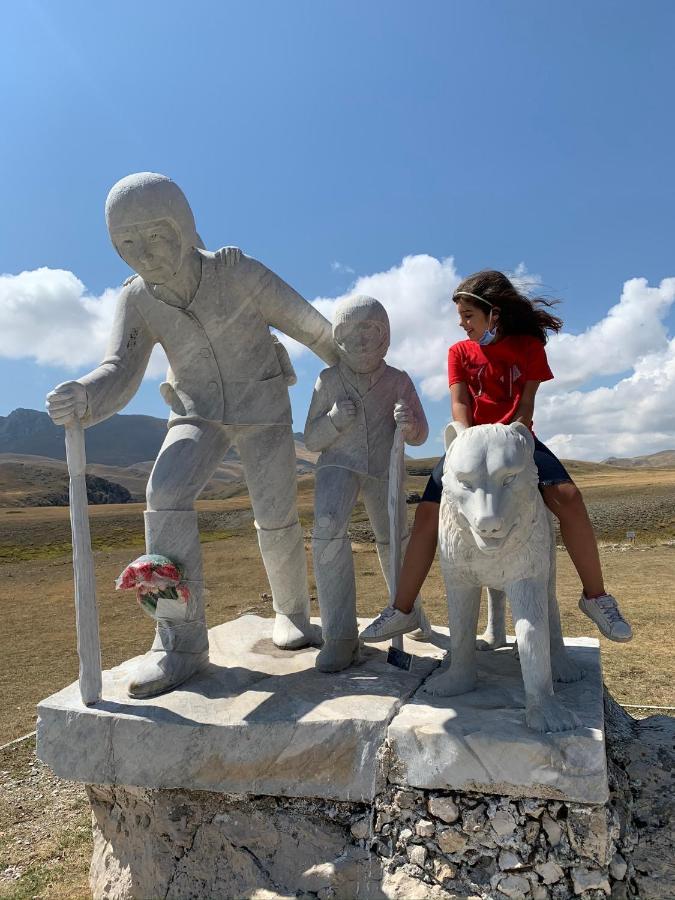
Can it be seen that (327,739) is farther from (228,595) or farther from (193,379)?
(228,595)

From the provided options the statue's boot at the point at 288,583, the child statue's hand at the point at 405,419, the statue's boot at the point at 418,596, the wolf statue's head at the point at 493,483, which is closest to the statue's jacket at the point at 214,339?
the child statue's hand at the point at 405,419

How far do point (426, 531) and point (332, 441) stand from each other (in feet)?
2.72

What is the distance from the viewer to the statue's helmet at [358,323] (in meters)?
3.87

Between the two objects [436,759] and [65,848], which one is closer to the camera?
[436,759]

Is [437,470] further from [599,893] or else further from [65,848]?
[65,848]

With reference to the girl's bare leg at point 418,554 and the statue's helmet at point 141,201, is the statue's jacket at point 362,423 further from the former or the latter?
the statue's helmet at point 141,201

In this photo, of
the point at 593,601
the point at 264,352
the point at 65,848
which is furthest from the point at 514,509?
the point at 65,848

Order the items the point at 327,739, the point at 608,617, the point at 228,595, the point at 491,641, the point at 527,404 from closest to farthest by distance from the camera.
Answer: the point at 327,739
the point at 608,617
the point at 527,404
the point at 491,641
the point at 228,595

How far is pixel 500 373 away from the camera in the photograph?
12.0 feet

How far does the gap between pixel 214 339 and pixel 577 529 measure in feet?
7.64

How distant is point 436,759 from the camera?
2.89 metres

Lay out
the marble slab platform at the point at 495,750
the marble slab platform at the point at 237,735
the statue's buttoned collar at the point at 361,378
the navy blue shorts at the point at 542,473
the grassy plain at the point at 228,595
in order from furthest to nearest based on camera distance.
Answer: the grassy plain at the point at 228,595, the statue's buttoned collar at the point at 361,378, the navy blue shorts at the point at 542,473, the marble slab platform at the point at 237,735, the marble slab platform at the point at 495,750

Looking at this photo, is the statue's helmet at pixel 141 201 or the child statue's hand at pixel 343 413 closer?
the statue's helmet at pixel 141 201

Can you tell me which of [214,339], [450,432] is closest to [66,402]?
[214,339]
